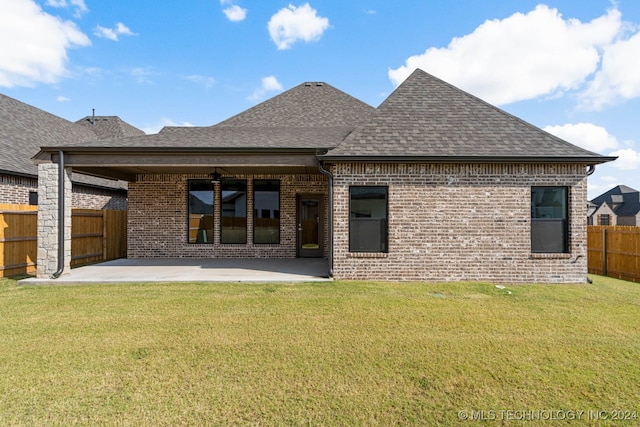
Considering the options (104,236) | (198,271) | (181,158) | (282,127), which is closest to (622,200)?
(282,127)

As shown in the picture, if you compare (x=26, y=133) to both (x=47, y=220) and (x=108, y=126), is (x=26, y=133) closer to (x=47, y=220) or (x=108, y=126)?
(x=108, y=126)

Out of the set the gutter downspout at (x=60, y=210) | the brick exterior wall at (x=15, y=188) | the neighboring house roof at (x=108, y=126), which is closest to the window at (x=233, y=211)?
the gutter downspout at (x=60, y=210)

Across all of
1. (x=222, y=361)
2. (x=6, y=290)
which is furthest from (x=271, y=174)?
(x=222, y=361)

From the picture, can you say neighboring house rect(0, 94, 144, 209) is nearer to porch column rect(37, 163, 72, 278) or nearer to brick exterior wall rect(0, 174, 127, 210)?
brick exterior wall rect(0, 174, 127, 210)

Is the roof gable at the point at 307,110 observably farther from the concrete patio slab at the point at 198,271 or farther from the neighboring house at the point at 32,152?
the neighboring house at the point at 32,152

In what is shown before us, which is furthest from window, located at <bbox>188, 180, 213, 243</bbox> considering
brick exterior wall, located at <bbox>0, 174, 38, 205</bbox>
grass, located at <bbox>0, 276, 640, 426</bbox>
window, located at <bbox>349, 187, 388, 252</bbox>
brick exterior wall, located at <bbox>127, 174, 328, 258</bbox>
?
window, located at <bbox>349, 187, 388, 252</bbox>

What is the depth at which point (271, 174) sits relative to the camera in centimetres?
1151

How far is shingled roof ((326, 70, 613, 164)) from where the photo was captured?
25.0 ft

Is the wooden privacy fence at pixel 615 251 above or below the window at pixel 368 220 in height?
below

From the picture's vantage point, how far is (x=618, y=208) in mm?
41562

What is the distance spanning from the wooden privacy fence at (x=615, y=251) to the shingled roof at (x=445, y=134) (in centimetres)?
332

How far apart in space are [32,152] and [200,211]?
7.59 metres

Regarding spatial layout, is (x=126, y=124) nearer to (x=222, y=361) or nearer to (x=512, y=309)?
(x=222, y=361)

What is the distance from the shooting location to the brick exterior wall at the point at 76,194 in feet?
35.1
